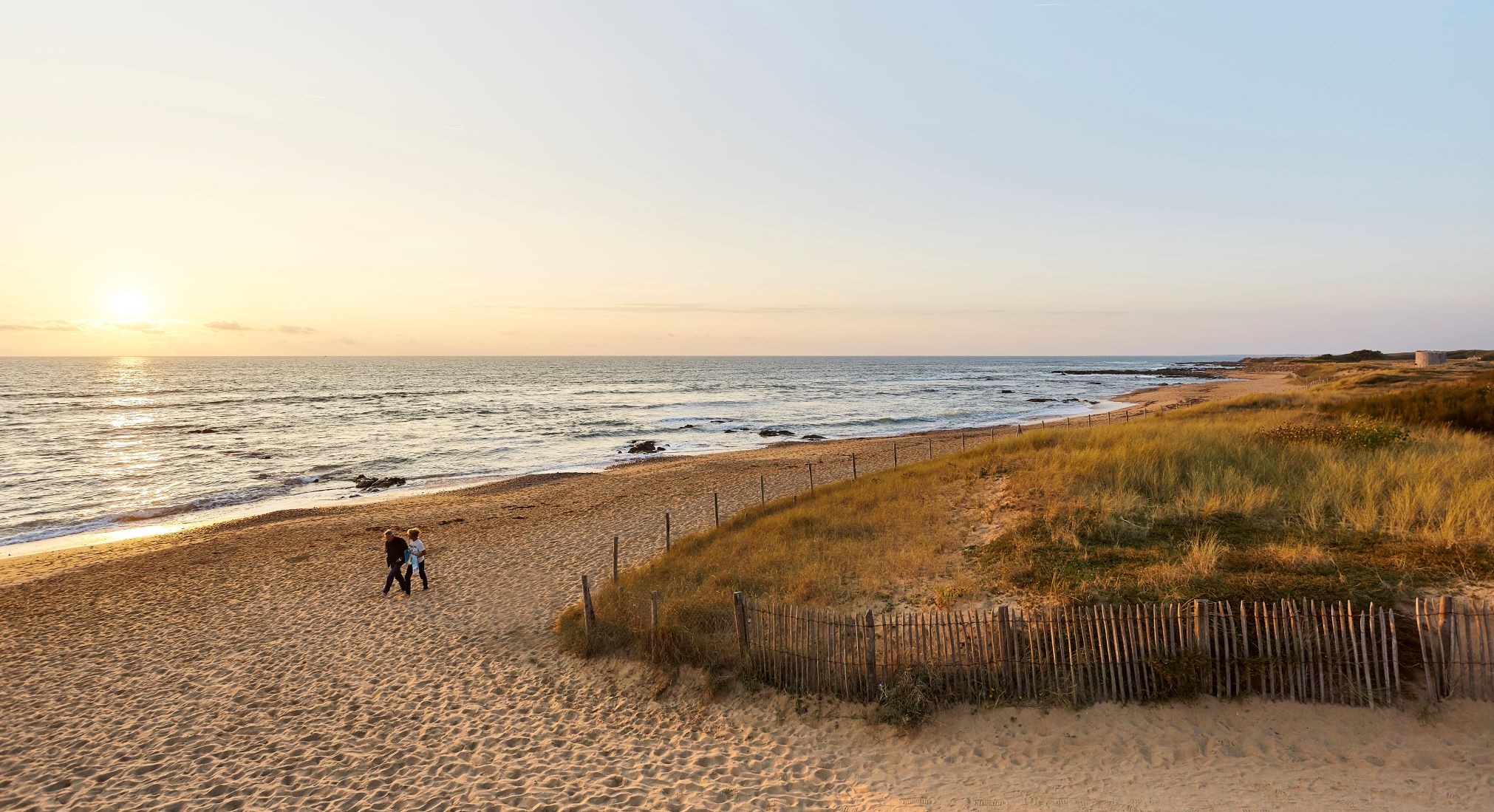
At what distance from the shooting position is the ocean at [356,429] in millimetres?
30125

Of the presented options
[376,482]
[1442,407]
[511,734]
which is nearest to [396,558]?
[511,734]

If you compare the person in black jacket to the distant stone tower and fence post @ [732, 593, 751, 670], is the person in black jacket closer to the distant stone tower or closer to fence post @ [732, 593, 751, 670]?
fence post @ [732, 593, 751, 670]

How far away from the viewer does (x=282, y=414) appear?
211ft

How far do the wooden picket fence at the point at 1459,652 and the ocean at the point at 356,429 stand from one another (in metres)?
33.1

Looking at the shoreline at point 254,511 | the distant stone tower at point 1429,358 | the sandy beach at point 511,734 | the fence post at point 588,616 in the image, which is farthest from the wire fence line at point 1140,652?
the distant stone tower at point 1429,358

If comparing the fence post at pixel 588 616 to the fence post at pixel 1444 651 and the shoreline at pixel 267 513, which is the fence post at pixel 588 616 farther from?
the shoreline at pixel 267 513

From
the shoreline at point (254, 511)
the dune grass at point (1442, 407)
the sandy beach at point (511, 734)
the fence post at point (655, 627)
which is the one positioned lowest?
the shoreline at point (254, 511)

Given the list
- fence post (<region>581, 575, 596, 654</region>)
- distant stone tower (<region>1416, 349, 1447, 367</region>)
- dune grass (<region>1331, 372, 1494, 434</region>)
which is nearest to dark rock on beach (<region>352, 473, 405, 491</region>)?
fence post (<region>581, 575, 596, 654</region>)

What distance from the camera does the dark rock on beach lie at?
3157 cm

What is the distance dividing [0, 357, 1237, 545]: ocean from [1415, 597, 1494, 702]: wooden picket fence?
109 feet

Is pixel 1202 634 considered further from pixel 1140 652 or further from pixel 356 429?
pixel 356 429

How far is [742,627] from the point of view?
9211 mm

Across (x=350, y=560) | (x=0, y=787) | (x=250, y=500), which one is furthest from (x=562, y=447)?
(x=0, y=787)

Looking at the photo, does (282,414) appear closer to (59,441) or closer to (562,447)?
(59,441)
